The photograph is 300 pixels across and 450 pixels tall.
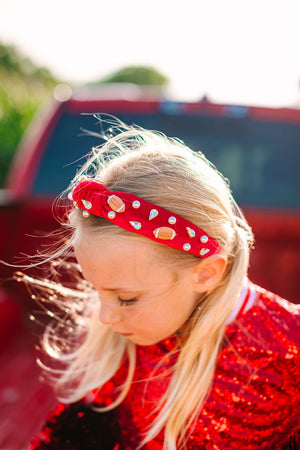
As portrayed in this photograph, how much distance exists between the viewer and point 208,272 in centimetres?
126

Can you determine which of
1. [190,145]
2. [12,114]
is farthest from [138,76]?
[190,145]

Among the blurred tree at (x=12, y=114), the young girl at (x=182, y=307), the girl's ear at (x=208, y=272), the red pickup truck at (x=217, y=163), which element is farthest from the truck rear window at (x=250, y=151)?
the blurred tree at (x=12, y=114)

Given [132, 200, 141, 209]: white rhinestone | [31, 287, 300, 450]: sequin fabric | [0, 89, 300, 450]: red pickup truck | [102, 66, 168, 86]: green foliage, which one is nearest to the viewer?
[132, 200, 141, 209]: white rhinestone

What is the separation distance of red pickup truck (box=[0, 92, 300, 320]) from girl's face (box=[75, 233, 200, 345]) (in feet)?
3.93

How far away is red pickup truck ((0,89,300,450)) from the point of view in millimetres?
2379

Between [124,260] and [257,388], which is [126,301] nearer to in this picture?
[124,260]

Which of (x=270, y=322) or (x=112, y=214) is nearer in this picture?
(x=112, y=214)

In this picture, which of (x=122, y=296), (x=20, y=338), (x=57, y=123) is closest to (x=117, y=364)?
(x=122, y=296)

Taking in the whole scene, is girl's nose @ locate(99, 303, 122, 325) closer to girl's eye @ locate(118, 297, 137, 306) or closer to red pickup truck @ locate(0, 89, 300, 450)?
girl's eye @ locate(118, 297, 137, 306)

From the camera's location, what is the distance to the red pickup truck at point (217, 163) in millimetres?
2406

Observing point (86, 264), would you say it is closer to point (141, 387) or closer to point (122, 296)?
point (122, 296)

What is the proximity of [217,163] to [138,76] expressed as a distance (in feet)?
116

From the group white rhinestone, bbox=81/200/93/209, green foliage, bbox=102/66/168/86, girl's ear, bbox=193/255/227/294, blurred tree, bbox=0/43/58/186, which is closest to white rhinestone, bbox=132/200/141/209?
white rhinestone, bbox=81/200/93/209

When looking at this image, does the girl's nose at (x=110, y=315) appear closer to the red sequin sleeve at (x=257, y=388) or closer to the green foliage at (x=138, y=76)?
the red sequin sleeve at (x=257, y=388)
